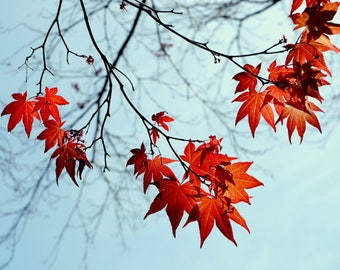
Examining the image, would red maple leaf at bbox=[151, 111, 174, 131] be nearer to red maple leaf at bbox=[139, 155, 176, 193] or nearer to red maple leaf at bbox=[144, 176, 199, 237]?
red maple leaf at bbox=[139, 155, 176, 193]

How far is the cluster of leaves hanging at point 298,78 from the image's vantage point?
1.21m

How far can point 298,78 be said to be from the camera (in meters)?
1.24

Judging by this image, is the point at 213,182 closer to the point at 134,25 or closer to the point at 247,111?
the point at 247,111

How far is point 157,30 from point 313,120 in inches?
117

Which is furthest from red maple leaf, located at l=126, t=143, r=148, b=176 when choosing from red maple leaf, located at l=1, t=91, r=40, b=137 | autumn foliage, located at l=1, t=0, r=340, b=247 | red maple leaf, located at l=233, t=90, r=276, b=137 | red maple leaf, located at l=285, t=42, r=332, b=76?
red maple leaf, located at l=285, t=42, r=332, b=76

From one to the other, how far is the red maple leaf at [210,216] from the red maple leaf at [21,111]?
82 cm

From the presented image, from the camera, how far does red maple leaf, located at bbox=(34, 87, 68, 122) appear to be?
1659 mm

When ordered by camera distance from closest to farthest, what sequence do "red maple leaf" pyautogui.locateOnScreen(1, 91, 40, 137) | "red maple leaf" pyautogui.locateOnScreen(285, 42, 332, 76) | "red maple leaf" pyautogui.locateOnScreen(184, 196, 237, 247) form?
"red maple leaf" pyautogui.locateOnScreen(184, 196, 237, 247) → "red maple leaf" pyautogui.locateOnScreen(285, 42, 332, 76) → "red maple leaf" pyautogui.locateOnScreen(1, 91, 40, 137)

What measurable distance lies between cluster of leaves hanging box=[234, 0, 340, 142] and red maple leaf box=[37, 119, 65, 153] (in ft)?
2.31

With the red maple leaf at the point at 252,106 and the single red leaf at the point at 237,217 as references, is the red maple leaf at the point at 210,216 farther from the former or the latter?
the red maple leaf at the point at 252,106

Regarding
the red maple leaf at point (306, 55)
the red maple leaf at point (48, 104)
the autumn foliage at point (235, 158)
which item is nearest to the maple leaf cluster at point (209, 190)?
the autumn foliage at point (235, 158)

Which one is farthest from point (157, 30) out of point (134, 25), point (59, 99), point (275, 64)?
point (275, 64)

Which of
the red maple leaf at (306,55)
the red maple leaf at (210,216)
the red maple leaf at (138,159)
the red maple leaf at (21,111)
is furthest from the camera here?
the red maple leaf at (21,111)

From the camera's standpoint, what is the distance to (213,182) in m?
1.28
